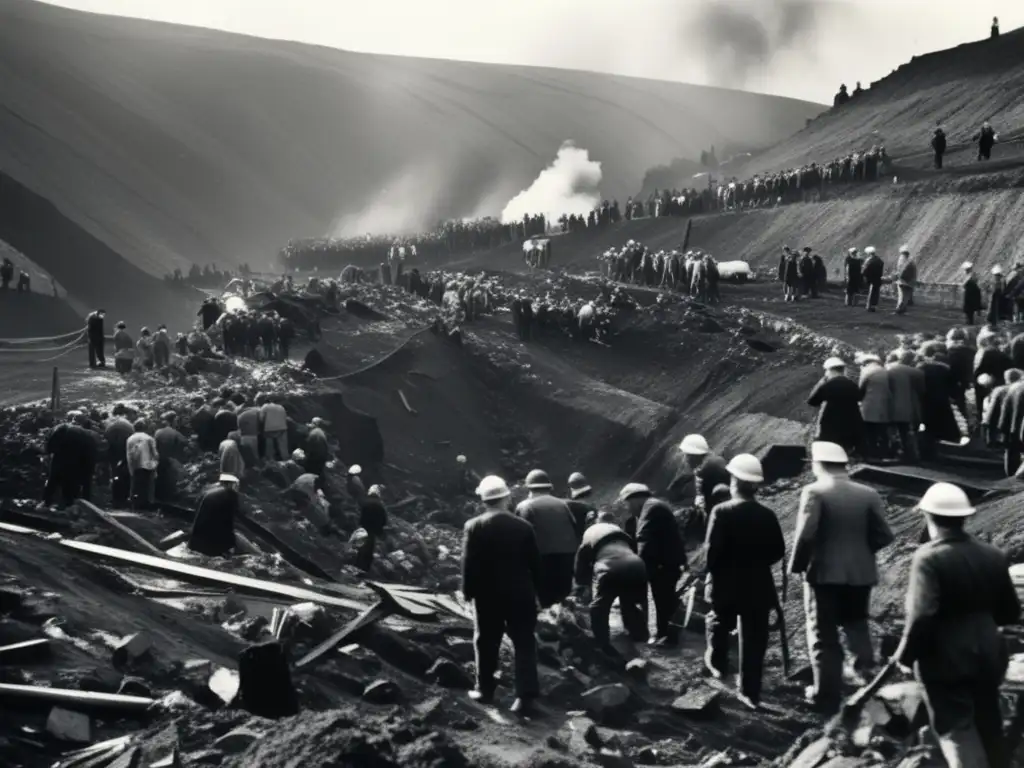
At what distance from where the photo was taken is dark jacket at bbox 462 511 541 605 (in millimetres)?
8680

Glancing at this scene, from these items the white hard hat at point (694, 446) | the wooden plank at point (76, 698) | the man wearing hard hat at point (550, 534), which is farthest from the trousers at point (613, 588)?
the wooden plank at point (76, 698)

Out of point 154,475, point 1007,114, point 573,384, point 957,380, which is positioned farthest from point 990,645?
point 1007,114

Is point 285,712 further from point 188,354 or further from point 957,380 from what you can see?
point 188,354

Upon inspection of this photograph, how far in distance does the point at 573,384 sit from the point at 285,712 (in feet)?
81.2

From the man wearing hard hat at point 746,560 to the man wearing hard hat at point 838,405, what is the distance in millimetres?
5970

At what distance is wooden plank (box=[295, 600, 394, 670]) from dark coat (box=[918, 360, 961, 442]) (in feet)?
27.6

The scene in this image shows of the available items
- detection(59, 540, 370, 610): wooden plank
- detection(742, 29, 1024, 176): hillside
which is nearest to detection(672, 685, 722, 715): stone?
detection(59, 540, 370, 610): wooden plank

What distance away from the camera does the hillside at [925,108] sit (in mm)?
55906

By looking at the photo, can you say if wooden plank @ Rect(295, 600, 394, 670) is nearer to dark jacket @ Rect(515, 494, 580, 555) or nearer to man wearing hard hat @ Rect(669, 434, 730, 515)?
dark jacket @ Rect(515, 494, 580, 555)

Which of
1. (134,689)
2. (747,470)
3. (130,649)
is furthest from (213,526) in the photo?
(747,470)

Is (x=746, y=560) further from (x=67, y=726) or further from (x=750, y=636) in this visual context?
(x=67, y=726)

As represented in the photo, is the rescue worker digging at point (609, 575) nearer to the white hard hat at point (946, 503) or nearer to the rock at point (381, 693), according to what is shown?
the rock at point (381, 693)

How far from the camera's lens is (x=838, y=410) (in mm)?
14727

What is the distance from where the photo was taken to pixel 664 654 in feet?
35.8
